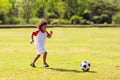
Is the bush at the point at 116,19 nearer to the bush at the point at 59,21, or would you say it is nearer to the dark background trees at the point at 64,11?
the dark background trees at the point at 64,11

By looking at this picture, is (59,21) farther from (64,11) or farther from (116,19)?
(116,19)

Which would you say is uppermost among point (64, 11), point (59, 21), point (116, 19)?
point (64, 11)

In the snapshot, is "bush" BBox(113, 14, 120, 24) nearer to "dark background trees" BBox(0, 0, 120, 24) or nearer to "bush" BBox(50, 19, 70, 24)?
"dark background trees" BBox(0, 0, 120, 24)

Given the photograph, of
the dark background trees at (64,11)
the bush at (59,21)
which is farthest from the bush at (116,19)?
the bush at (59,21)

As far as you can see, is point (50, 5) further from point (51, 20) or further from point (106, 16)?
point (106, 16)

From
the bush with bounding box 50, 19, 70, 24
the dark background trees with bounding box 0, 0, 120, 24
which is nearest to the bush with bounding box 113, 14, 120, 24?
the dark background trees with bounding box 0, 0, 120, 24

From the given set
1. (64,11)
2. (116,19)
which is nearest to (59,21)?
(64,11)

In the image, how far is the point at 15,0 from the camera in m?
100

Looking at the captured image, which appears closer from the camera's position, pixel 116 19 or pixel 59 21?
pixel 59 21

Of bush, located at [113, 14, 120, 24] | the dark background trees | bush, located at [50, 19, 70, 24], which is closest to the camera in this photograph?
bush, located at [50, 19, 70, 24]

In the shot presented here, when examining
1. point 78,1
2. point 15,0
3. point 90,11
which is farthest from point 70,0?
point 15,0

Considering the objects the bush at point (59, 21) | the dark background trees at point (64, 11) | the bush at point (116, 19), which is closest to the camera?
the bush at point (59, 21)

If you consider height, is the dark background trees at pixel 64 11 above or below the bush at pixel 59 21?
above

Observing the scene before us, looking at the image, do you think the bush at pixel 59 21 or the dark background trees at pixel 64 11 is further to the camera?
the dark background trees at pixel 64 11
